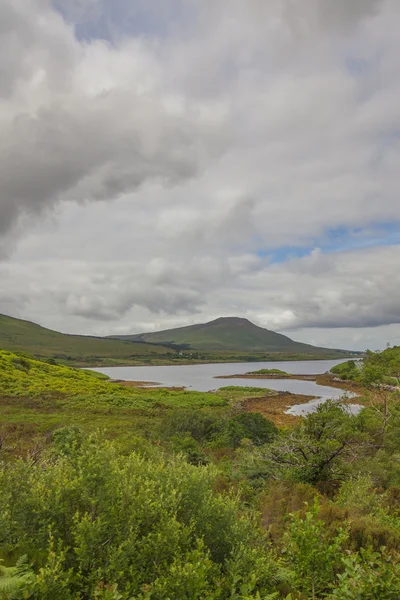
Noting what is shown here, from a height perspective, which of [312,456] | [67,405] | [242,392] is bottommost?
[242,392]

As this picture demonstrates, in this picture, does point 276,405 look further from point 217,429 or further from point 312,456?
point 312,456

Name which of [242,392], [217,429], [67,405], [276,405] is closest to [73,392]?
[67,405]

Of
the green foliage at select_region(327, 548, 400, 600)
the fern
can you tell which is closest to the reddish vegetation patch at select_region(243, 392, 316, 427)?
the green foliage at select_region(327, 548, 400, 600)

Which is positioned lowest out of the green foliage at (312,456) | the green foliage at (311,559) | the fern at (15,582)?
the green foliage at (312,456)

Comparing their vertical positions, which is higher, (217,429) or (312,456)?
(312,456)

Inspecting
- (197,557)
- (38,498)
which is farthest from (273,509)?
(38,498)

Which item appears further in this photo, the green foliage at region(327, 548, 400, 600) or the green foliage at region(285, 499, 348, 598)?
the green foliage at region(285, 499, 348, 598)

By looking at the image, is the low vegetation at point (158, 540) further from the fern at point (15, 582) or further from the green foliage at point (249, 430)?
the green foliage at point (249, 430)

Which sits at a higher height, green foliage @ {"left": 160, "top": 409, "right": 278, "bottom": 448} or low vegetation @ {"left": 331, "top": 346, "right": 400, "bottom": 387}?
low vegetation @ {"left": 331, "top": 346, "right": 400, "bottom": 387}

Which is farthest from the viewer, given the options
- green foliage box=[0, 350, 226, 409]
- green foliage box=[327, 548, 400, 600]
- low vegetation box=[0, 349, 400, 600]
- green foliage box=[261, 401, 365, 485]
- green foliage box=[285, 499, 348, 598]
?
green foliage box=[0, 350, 226, 409]

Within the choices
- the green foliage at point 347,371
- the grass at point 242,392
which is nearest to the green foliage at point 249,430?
the grass at point 242,392

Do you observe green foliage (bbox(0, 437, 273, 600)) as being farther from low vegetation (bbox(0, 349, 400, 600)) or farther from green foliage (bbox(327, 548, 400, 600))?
green foliage (bbox(327, 548, 400, 600))

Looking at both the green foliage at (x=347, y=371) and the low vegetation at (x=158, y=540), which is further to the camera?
the green foliage at (x=347, y=371)

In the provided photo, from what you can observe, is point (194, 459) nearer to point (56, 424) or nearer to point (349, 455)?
point (349, 455)
